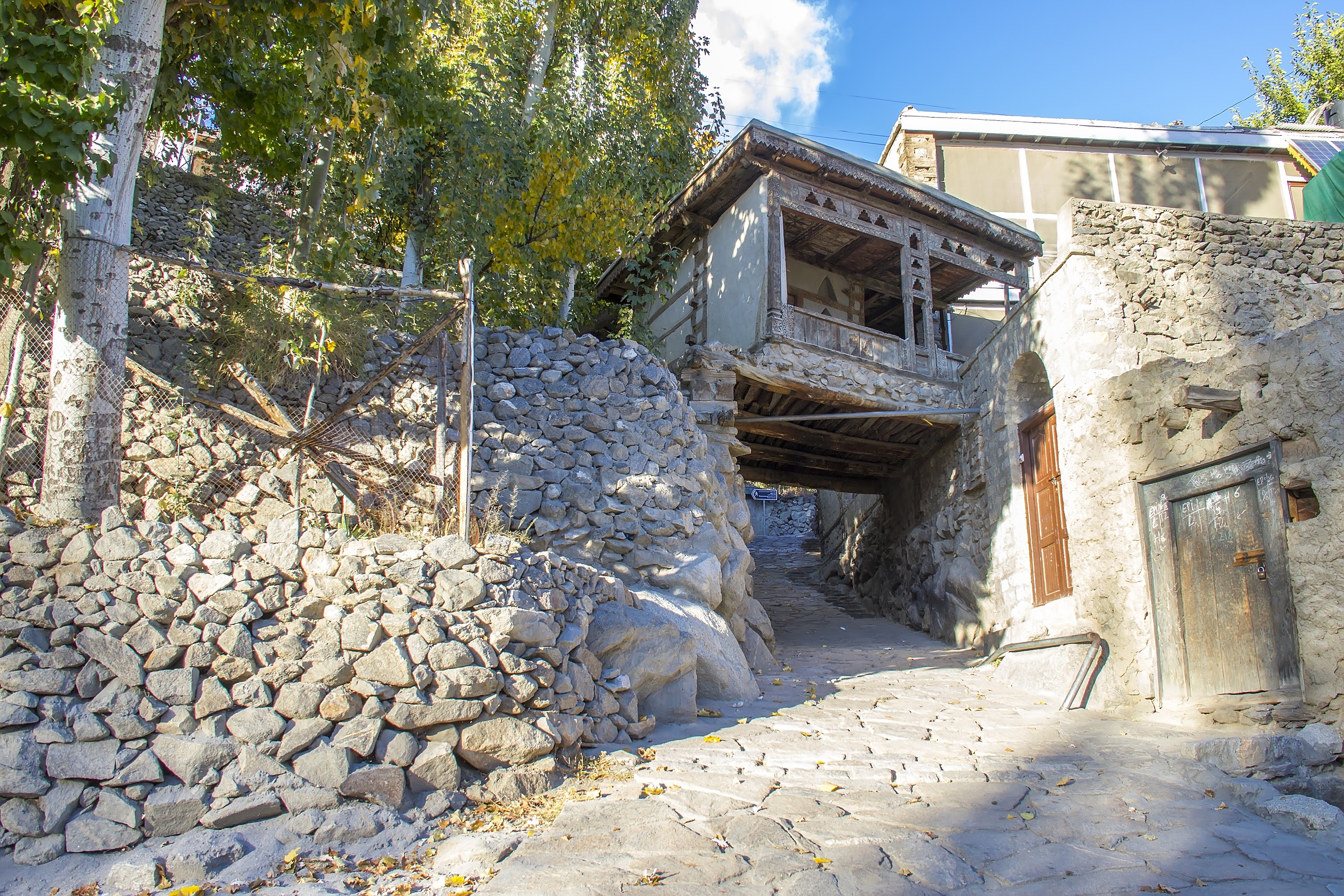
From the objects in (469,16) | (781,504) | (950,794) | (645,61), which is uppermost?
(645,61)

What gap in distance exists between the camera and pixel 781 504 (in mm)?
25781

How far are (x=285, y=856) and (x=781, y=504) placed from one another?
2263 centimetres

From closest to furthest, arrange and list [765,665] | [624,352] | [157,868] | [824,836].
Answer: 1. [157,868]
2. [824,836]
3. [765,665]
4. [624,352]

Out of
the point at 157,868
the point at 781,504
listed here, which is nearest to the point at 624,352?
the point at 157,868

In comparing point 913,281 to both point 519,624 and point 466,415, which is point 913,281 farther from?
point 519,624

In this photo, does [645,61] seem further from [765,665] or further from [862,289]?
[765,665]

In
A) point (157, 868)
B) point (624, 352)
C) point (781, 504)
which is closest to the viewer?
point (157, 868)

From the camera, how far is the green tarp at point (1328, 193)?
11234 mm

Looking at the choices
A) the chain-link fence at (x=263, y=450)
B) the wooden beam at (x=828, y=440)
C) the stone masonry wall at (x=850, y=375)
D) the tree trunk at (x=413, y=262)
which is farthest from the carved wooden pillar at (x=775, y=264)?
the tree trunk at (x=413, y=262)

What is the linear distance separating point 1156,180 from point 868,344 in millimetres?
8660

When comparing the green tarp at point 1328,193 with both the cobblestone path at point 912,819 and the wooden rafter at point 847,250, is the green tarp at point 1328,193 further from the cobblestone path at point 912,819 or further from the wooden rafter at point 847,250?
the cobblestone path at point 912,819

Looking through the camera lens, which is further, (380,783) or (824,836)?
(380,783)

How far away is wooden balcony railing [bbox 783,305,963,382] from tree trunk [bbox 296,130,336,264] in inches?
220

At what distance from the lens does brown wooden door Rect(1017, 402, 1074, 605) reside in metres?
8.59
